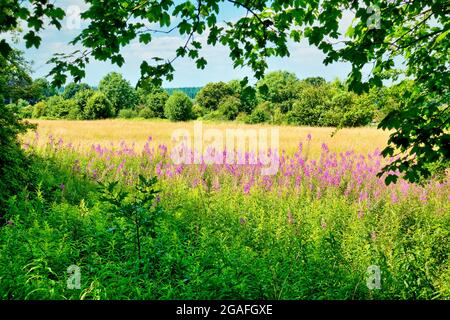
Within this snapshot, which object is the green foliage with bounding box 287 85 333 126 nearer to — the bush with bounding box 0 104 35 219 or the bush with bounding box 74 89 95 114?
the bush with bounding box 74 89 95 114

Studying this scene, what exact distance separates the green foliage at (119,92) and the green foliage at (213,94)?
1143cm

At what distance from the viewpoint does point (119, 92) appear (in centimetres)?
6412

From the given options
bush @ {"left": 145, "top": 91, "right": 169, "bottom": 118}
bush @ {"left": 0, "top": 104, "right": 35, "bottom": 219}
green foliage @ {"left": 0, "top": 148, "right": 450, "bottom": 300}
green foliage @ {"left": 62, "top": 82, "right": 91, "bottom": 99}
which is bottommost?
green foliage @ {"left": 0, "top": 148, "right": 450, "bottom": 300}

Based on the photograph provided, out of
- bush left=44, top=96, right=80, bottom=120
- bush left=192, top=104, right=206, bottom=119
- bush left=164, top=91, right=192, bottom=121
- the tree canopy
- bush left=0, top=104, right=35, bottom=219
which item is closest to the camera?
the tree canopy

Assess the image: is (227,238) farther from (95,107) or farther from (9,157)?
(95,107)

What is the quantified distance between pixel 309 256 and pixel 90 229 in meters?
2.74

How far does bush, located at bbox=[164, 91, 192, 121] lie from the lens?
45906 mm

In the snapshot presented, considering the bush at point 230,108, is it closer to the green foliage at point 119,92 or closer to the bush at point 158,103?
the bush at point 158,103

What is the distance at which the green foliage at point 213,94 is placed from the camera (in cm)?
5916

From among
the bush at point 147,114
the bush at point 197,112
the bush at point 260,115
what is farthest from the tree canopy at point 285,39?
the bush at point 147,114

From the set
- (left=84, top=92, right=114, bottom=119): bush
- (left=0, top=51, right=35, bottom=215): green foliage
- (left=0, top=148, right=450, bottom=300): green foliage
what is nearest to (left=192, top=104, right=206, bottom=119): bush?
(left=84, top=92, right=114, bottom=119): bush

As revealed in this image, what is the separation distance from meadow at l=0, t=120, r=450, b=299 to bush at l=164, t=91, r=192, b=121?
36875 mm
